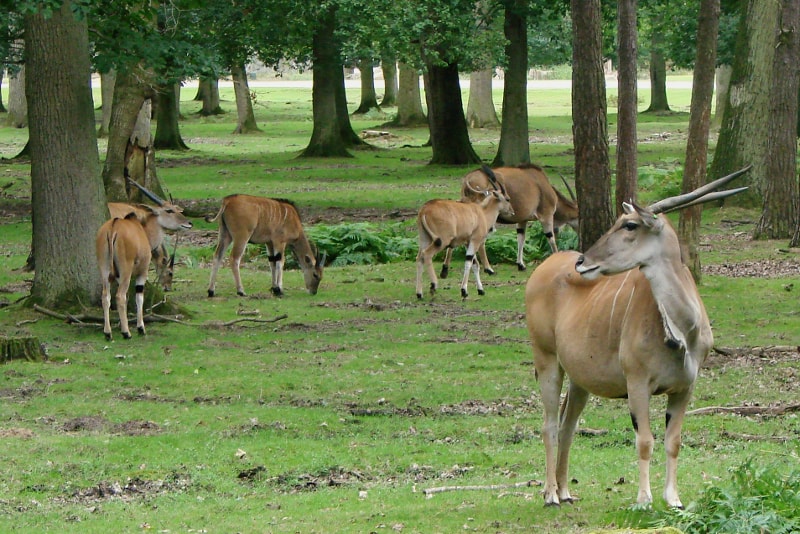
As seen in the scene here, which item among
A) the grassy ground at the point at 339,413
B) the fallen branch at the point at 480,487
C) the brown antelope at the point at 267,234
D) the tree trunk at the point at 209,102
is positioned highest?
the tree trunk at the point at 209,102

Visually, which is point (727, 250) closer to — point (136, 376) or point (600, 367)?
point (136, 376)

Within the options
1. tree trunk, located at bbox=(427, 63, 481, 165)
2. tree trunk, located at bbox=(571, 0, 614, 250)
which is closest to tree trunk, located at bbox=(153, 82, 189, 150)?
tree trunk, located at bbox=(427, 63, 481, 165)

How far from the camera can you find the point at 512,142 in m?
31.9

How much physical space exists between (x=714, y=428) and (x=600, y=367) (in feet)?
11.3

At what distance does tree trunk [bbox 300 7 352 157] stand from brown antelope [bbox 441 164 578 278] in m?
16.0

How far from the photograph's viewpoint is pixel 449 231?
1727cm

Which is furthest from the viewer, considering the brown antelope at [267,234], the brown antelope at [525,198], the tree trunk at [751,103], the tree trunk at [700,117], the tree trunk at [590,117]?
the tree trunk at [751,103]

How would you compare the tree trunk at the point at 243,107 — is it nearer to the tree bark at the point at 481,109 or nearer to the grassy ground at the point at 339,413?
the tree bark at the point at 481,109

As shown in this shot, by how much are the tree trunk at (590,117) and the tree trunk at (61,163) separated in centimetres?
595

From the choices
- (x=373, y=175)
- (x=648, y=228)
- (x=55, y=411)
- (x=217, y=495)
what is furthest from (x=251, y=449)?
(x=373, y=175)

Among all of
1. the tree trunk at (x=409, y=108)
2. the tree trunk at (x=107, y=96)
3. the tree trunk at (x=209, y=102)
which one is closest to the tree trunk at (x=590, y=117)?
the tree trunk at (x=107, y=96)

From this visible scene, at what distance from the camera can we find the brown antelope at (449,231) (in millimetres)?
17172

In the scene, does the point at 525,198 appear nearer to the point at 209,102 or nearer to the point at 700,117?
the point at 700,117

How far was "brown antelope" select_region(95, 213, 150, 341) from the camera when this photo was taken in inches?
565
